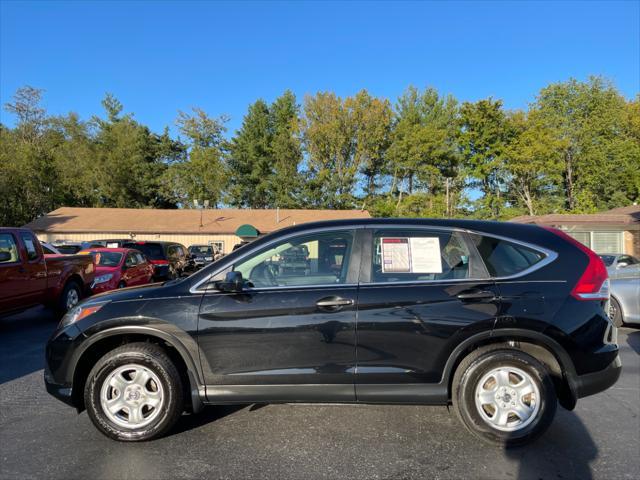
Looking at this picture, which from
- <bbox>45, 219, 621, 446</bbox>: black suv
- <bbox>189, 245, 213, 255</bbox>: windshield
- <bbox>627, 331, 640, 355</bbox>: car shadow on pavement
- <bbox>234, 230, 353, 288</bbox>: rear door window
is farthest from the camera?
<bbox>189, 245, 213, 255</bbox>: windshield

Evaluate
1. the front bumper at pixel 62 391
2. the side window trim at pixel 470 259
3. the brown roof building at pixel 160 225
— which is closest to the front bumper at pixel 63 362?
the front bumper at pixel 62 391

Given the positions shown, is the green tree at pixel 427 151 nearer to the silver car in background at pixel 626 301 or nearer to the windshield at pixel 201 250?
the windshield at pixel 201 250

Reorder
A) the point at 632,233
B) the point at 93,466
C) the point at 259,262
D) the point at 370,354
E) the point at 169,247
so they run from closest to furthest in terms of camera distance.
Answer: the point at 93,466 < the point at 370,354 < the point at 259,262 < the point at 169,247 < the point at 632,233

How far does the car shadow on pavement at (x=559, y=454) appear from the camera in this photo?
3082mm

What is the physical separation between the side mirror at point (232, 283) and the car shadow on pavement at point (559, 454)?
240 cm

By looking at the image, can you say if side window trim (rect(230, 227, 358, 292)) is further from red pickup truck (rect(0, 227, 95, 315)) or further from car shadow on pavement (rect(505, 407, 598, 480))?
red pickup truck (rect(0, 227, 95, 315))

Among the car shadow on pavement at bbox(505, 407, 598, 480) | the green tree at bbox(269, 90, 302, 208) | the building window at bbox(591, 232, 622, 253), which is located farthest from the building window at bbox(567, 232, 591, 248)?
the green tree at bbox(269, 90, 302, 208)

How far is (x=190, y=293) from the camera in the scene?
11.6 feet

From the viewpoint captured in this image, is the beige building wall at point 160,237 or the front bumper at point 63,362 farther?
the beige building wall at point 160,237

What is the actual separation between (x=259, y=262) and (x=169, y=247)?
51.9 ft

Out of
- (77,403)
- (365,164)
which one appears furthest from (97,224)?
(77,403)

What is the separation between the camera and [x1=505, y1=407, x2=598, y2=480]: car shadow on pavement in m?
3.08

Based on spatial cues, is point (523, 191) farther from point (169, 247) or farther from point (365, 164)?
point (169, 247)

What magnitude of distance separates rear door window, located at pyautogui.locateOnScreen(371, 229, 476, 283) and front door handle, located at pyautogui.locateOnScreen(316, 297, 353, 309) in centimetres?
29
